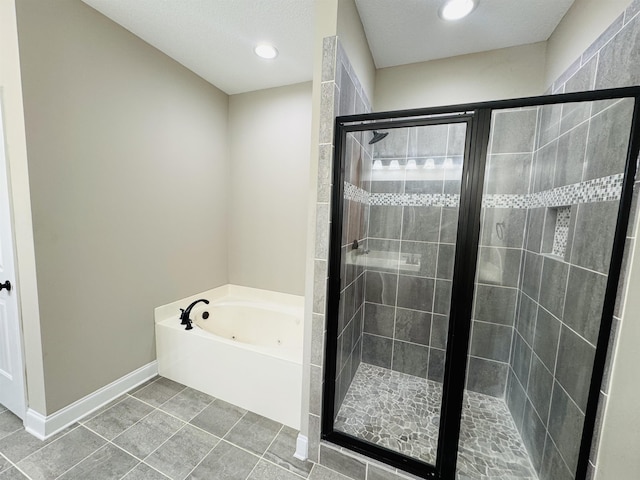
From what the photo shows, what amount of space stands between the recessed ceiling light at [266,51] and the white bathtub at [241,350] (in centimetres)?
212

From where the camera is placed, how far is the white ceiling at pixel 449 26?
4.94 ft

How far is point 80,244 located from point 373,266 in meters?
2.10

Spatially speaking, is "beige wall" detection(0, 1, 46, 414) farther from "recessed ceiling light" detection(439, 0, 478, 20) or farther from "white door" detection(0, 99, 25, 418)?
"recessed ceiling light" detection(439, 0, 478, 20)

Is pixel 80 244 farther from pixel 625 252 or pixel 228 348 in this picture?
pixel 625 252

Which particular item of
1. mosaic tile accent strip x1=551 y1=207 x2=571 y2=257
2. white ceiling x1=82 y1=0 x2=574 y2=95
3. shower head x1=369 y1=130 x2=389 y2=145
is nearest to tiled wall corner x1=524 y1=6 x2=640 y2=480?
mosaic tile accent strip x1=551 y1=207 x2=571 y2=257

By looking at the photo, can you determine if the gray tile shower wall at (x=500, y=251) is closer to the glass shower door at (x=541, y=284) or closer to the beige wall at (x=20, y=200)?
the glass shower door at (x=541, y=284)

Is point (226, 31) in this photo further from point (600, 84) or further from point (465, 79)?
point (600, 84)

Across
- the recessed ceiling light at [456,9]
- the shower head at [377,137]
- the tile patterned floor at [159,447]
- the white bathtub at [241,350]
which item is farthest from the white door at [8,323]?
the recessed ceiling light at [456,9]

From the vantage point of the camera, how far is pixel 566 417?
3.92 feet

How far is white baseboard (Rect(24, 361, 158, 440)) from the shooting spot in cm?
152

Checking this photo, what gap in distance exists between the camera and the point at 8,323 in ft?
5.20

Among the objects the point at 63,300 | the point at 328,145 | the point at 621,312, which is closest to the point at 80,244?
the point at 63,300

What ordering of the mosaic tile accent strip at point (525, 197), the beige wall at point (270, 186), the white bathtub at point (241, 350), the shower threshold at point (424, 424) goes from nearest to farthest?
1. the mosaic tile accent strip at point (525, 197)
2. the shower threshold at point (424, 424)
3. the white bathtub at point (241, 350)
4. the beige wall at point (270, 186)

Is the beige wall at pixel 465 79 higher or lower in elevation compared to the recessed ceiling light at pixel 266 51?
→ lower
